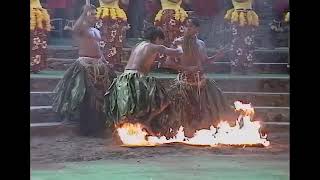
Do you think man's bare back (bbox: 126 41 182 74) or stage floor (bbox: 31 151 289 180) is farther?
man's bare back (bbox: 126 41 182 74)

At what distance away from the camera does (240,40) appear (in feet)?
14.8

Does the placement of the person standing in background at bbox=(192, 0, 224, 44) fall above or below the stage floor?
above

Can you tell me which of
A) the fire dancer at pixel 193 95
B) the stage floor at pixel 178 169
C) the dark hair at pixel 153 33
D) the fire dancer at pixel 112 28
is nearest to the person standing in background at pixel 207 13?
the fire dancer at pixel 193 95

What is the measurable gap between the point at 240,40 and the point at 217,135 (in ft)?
2.39

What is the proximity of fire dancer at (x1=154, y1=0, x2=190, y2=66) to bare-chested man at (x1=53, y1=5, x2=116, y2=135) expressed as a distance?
45 centimetres

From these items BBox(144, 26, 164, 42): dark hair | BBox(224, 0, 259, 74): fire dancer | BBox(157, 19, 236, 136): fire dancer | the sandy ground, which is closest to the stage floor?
the sandy ground

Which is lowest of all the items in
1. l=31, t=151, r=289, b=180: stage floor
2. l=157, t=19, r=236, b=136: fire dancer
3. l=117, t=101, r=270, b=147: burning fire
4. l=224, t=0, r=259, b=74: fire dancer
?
l=31, t=151, r=289, b=180: stage floor

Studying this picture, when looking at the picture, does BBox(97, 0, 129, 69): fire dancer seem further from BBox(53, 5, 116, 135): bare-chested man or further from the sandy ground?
the sandy ground

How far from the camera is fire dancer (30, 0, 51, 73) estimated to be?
4336 millimetres

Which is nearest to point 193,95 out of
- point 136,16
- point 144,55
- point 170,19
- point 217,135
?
point 217,135

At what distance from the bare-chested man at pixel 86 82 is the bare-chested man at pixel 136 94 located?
70 millimetres

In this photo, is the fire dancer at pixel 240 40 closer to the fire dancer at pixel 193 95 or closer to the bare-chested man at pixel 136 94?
the fire dancer at pixel 193 95
